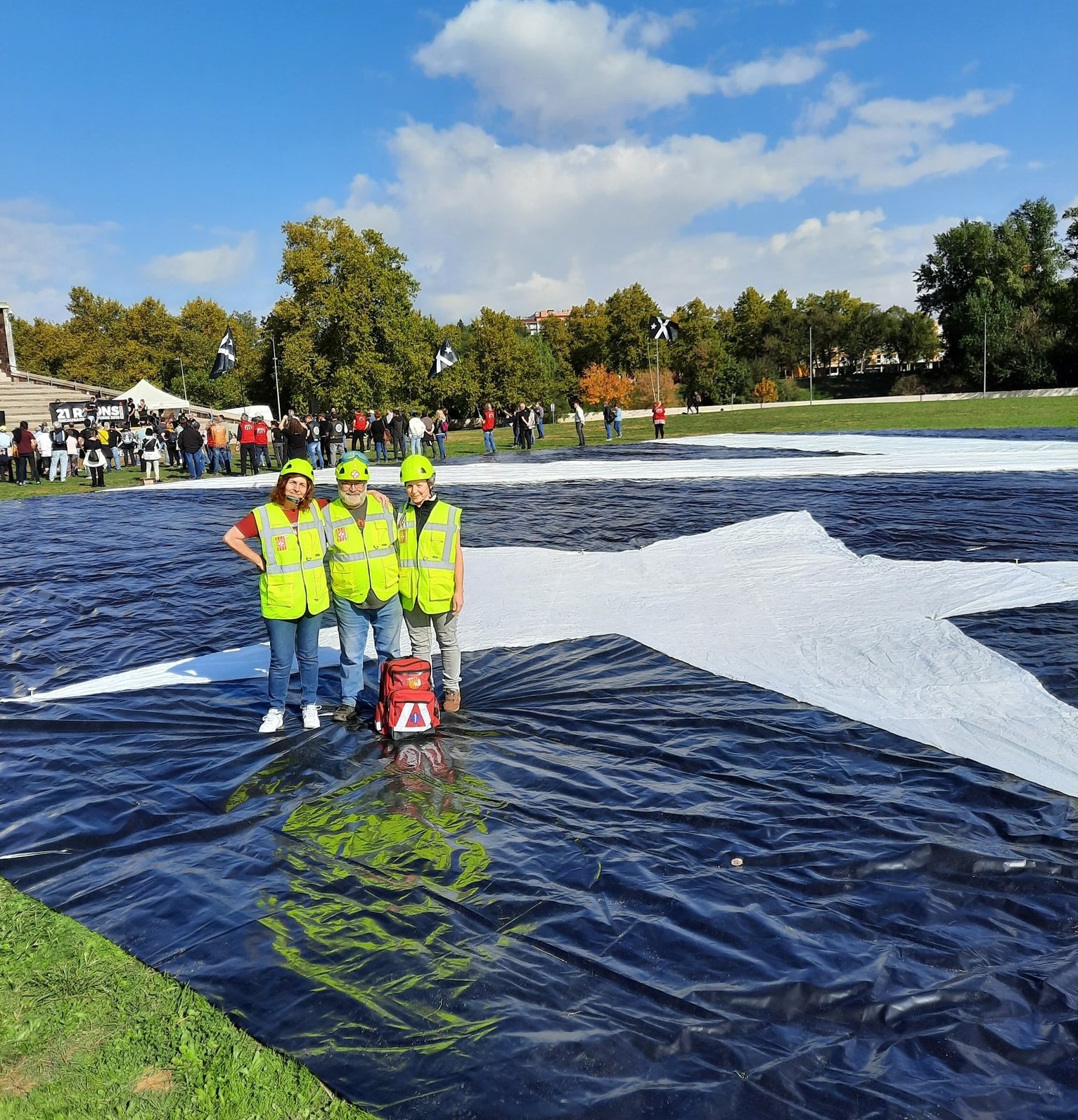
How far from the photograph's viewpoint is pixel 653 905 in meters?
3.99

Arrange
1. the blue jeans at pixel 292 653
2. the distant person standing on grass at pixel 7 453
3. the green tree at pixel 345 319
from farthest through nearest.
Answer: the green tree at pixel 345 319 < the distant person standing on grass at pixel 7 453 < the blue jeans at pixel 292 653

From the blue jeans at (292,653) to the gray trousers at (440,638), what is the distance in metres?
0.60

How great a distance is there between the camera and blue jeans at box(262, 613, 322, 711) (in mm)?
6090

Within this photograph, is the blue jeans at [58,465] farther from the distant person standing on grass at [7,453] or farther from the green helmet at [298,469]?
the green helmet at [298,469]

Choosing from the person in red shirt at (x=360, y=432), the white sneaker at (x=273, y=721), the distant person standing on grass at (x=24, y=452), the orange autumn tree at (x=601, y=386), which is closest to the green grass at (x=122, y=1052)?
the white sneaker at (x=273, y=721)

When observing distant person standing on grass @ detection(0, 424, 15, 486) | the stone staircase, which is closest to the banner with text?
the stone staircase

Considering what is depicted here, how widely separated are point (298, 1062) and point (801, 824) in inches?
99.7

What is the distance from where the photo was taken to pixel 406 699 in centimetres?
587

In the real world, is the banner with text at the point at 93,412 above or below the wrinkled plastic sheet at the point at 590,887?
above

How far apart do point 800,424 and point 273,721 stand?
3601cm

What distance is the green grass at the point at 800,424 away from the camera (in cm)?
2828

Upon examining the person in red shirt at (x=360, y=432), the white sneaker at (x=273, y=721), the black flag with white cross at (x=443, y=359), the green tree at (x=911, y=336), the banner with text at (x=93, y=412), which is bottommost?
the white sneaker at (x=273, y=721)

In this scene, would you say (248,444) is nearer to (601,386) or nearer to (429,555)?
(429,555)

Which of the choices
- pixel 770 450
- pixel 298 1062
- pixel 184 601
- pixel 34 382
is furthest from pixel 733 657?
pixel 34 382
